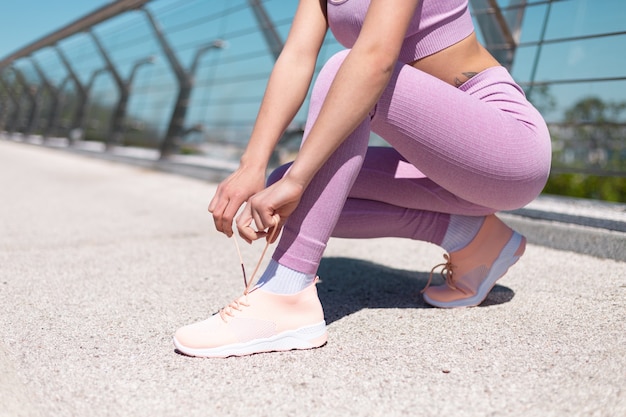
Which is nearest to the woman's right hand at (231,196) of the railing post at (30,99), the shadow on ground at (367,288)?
the shadow on ground at (367,288)

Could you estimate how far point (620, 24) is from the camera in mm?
2186

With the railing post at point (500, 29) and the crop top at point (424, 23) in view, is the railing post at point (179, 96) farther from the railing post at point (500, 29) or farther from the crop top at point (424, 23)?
the crop top at point (424, 23)

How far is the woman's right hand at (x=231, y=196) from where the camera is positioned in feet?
3.16

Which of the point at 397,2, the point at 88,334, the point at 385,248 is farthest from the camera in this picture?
the point at 385,248

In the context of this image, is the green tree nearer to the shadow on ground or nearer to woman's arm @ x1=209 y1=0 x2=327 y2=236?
the shadow on ground

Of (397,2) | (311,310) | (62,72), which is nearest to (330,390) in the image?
(311,310)

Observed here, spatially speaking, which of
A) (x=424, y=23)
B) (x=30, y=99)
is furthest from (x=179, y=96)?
(x=30, y=99)

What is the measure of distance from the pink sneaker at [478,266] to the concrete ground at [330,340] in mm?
35

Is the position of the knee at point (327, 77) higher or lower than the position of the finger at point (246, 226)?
higher

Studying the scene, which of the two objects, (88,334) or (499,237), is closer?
(88,334)

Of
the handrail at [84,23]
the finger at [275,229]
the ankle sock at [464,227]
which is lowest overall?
the ankle sock at [464,227]

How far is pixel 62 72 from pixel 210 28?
5173 millimetres

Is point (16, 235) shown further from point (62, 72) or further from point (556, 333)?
point (62, 72)

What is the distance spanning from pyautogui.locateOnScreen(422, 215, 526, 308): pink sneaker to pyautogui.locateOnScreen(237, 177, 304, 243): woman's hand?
1.44 feet
